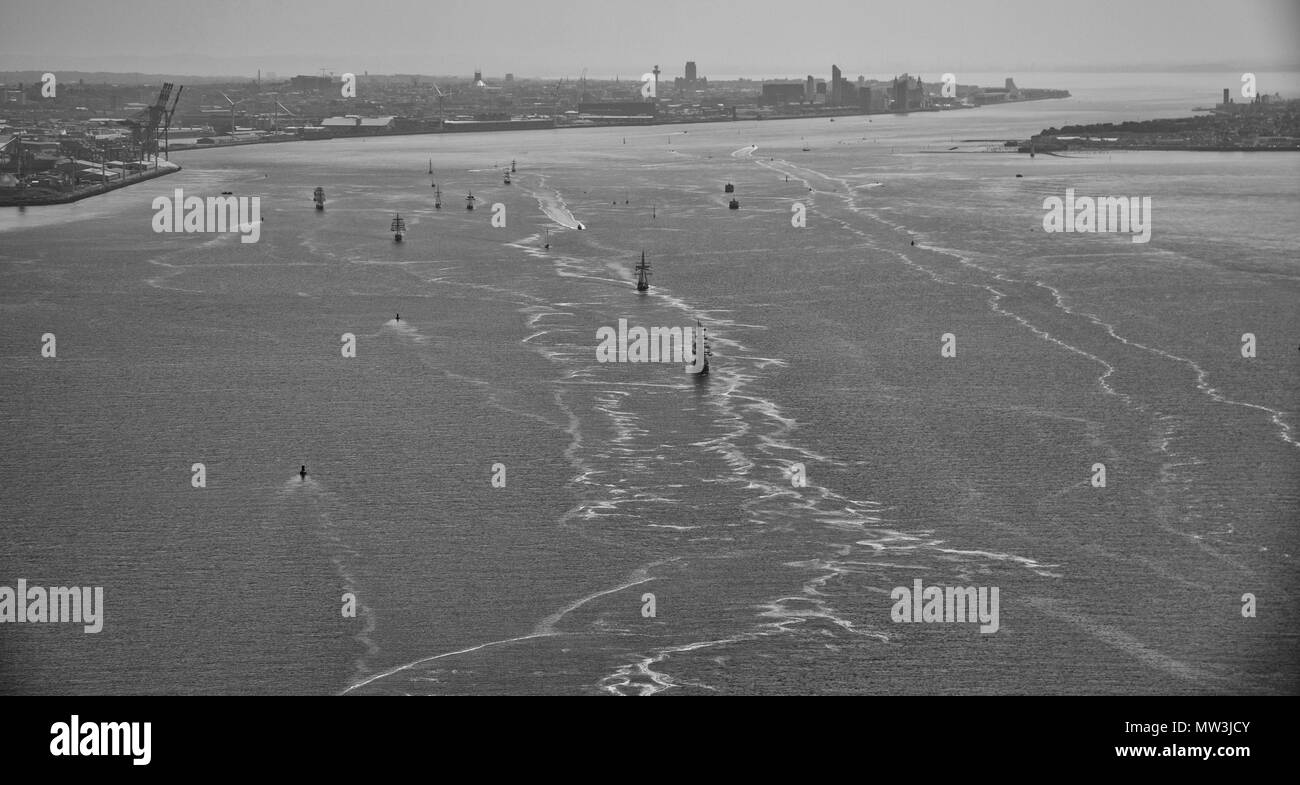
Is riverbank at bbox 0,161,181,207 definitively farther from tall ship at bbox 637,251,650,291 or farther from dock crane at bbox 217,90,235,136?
dock crane at bbox 217,90,235,136

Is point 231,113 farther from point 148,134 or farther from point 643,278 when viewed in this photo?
point 643,278

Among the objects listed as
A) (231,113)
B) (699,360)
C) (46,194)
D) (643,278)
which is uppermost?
(231,113)

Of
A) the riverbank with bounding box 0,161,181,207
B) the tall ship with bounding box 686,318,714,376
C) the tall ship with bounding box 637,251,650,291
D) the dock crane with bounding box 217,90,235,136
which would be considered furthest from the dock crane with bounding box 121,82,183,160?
the tall ship with bounding box 686,318,714,376

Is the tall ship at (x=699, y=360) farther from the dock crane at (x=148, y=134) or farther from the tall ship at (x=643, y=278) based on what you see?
the dock crane at (x=148, y=134)

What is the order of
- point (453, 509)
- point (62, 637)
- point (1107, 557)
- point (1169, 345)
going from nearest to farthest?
point (62, 637)
point (1107, 557)
point (453, 509)
point (1169, 345)

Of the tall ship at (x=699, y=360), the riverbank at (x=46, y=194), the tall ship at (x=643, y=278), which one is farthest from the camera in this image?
the riverbank at (x=46, y=194)

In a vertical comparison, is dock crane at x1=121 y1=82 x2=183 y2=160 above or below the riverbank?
above

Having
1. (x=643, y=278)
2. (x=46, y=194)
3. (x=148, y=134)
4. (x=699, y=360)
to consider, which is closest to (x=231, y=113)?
(x=148, y=134)

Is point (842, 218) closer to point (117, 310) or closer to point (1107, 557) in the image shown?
point (117, 310)

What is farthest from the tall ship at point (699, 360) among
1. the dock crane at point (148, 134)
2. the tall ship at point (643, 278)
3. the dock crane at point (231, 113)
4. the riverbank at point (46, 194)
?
the dock crane at point (231, 113)
